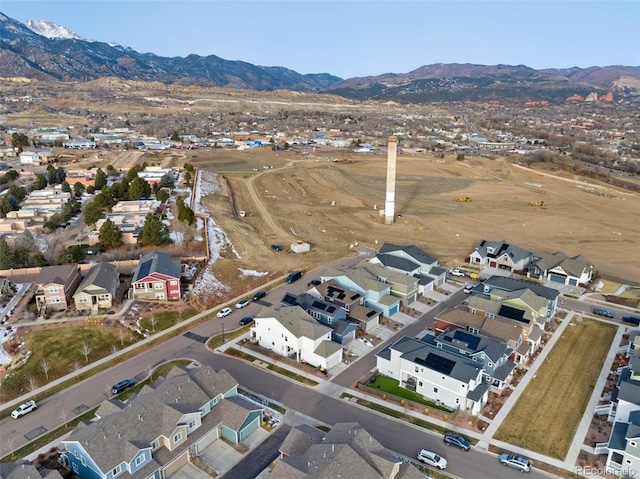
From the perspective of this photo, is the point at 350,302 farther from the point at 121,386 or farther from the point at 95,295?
the point at 95,295

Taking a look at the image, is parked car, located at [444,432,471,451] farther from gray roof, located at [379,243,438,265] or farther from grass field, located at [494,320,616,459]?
gray roof, located at [379,243,438,265]

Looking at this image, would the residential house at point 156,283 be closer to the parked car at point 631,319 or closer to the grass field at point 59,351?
the grass field at point 59,351

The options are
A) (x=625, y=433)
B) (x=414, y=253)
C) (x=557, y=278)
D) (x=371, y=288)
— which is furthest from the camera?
(x=414, y=253)

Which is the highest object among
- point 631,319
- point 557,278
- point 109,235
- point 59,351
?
point 109,235

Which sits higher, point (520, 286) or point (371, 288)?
point (520, 286)

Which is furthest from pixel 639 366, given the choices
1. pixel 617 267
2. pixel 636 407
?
pixel 617 267

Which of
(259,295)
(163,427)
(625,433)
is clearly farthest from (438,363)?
(259,295)
